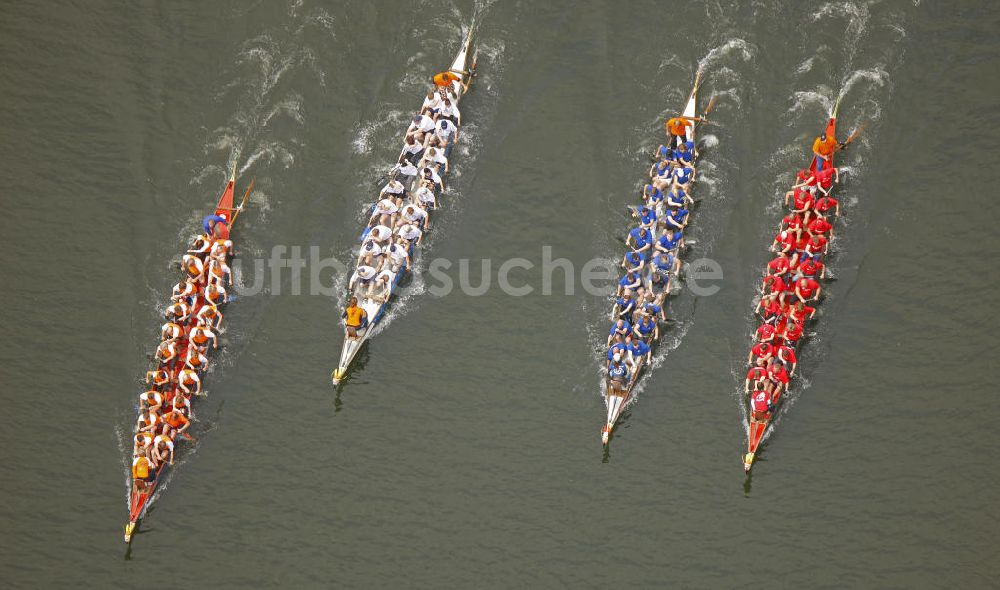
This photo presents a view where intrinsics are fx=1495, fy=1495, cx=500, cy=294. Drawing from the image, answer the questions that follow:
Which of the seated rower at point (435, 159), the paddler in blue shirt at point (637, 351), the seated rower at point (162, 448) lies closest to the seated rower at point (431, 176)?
the seated rower at point (435, 159)

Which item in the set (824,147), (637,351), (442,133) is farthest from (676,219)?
(442,133)

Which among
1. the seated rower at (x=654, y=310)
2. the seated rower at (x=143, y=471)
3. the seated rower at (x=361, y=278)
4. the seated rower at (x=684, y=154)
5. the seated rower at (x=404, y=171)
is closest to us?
the seated rower at (x=143, y=471)

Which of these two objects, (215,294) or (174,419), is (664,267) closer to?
(215,294)

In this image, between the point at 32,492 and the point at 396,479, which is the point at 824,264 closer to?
the point at 396,479

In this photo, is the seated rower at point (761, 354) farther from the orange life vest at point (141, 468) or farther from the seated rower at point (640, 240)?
the orange life vest at point (141, 468)

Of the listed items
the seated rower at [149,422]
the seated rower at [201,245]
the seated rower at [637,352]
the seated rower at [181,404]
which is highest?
the seated rower at [201,245]

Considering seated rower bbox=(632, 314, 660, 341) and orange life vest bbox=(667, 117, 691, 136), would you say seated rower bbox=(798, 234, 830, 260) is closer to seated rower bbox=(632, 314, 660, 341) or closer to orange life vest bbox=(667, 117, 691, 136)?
seated rower bbox=(632, 314, 660, 341)
